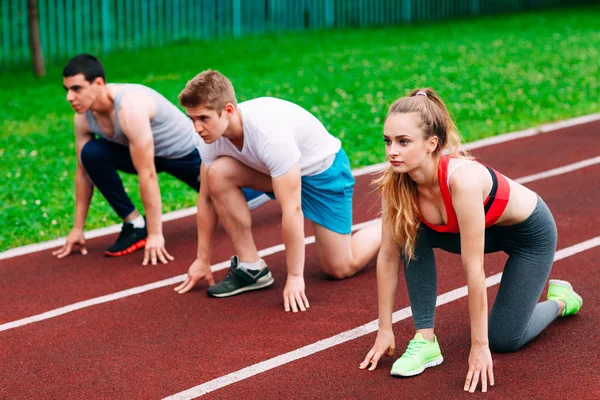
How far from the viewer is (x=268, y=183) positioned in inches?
234

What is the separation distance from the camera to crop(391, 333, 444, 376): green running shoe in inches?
175

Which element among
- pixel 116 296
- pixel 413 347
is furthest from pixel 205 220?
pixel 413 347

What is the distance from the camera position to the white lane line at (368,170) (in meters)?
7.19

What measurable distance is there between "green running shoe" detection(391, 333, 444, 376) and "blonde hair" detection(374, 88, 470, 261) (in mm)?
479

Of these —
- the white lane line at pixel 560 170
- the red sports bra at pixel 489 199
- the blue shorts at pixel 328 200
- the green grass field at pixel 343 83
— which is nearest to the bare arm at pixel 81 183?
the green grass field at pixel 343 83

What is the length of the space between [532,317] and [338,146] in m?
1.98

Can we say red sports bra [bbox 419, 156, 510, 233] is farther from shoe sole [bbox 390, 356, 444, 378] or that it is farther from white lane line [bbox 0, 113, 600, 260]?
white lane line [bbox 0, 113, 600, 260]

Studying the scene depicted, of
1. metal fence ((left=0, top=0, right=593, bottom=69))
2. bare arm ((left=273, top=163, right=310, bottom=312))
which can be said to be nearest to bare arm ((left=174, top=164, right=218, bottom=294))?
bare arm ((left=273, top=163, right=310, bottom=312))

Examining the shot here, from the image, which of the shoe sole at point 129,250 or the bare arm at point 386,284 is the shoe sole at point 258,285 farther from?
the bare arm at point 386,284

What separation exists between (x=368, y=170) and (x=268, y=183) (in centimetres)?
358

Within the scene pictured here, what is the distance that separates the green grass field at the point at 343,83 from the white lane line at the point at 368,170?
0.13 metres

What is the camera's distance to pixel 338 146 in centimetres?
616

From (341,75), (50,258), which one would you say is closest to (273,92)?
(341,75)

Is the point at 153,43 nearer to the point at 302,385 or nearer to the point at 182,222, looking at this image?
the point at 182,222
